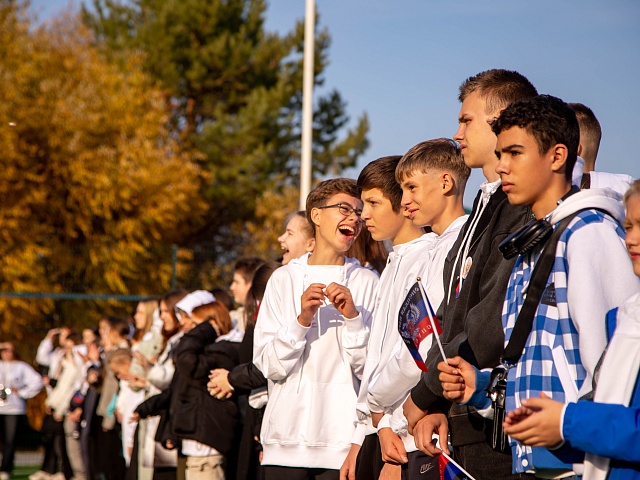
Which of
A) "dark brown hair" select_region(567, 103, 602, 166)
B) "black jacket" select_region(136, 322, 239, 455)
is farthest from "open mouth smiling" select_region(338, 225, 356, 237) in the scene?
"black jacket" select_region(136, 322, 239, 455)

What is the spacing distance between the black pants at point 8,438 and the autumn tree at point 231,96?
15.7 metres

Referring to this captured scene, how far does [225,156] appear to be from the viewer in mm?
31422

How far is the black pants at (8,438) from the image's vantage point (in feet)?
47.8

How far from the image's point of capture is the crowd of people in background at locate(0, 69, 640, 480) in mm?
2887

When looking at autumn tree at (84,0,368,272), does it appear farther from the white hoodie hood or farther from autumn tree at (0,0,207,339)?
the white hoodie hood

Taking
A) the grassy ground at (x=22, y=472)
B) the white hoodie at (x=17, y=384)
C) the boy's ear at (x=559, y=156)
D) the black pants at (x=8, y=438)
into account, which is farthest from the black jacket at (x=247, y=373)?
the grassy ground at (x=22, y=472)

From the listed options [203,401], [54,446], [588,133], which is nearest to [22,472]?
[54,446]

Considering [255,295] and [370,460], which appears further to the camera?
[255,295]

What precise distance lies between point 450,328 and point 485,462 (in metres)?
0.52

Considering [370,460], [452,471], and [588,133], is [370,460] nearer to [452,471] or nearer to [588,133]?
[452,471]

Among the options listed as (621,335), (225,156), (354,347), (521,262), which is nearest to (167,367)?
(354,347)

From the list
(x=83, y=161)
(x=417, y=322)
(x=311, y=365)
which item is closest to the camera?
(x=417, y=322)

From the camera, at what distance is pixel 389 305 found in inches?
179

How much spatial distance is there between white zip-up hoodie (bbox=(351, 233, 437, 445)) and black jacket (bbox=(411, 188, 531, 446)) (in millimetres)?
600
